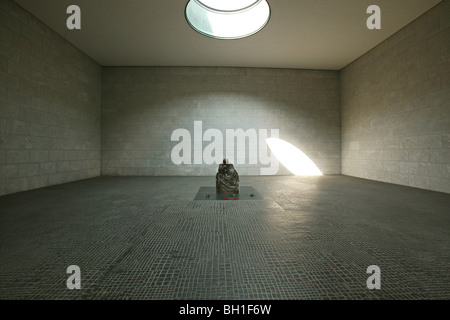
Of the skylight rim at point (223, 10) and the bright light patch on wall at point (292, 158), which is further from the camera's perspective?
the bright light patch on wall at point (292, 158)

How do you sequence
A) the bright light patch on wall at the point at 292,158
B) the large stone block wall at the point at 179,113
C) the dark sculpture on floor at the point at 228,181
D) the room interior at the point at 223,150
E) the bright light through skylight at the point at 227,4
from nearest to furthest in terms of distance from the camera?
1. the room interior at the point at 223,150
2. the dark sculpture on floor at the point at 228,181
3. the bright light through skylight at the point at 227,4
4. the large stone block wall at the point at 179,113
5. the bright light patch on wall at the point at 292,158

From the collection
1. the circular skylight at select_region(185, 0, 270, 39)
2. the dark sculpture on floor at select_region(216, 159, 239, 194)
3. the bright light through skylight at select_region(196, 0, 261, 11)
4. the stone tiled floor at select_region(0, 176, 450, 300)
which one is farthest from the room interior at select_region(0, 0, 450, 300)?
the bright light through skylight at select_region(196, 0, 261, 11)

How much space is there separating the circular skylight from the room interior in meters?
0.33

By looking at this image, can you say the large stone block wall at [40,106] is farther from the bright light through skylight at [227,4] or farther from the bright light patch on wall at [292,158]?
the bright light patch on wall at [292,158]

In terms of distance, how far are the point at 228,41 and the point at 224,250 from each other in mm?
8739

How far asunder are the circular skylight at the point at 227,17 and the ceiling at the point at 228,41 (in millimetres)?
285

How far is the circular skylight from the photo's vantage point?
7.98 meters

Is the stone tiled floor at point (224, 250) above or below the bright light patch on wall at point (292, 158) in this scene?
below

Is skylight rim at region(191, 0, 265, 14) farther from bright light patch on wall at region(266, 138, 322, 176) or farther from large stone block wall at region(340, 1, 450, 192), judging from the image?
bright light patch on wall at region(266, 138, 322, 176)

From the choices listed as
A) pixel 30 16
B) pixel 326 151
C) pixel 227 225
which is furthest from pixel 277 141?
pixel 30 16

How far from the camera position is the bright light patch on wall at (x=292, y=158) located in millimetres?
11805

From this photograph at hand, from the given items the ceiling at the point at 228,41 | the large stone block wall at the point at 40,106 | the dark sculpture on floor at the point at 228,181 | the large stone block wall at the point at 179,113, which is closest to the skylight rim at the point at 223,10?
the ceiling at the point at 228,41
